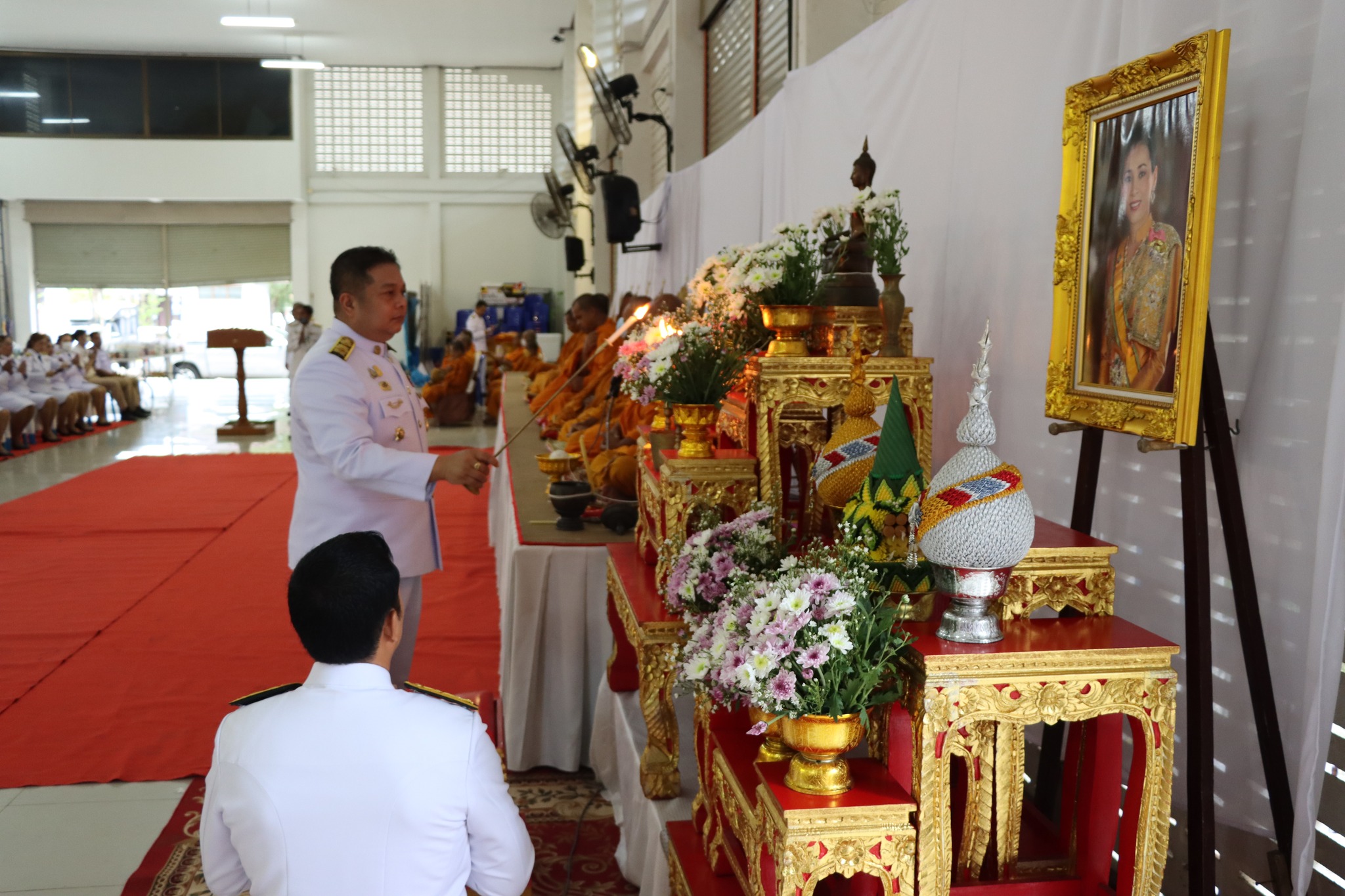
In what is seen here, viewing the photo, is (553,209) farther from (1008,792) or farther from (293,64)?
(1008,792)

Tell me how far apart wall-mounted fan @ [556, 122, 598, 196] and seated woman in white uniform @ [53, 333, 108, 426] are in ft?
18.5

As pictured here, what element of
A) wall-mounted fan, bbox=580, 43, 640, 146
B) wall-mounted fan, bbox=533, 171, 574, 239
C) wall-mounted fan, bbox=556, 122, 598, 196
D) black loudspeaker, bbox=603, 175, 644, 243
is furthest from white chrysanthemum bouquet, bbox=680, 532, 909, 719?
wall-mounted fan, bbox=533, 171, 574, 239

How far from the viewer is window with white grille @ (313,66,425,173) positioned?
16.8 metres

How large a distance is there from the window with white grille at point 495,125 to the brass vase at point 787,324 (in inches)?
623

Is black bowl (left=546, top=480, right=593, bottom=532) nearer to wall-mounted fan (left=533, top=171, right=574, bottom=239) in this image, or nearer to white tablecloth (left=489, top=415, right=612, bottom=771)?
white tablecloth (left=489, top=415, right=612, bottom=771)

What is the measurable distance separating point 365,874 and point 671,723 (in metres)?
1.06

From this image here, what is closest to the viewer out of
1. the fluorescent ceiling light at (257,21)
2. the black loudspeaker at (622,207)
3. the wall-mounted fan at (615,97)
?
the black loudspeaker at (622,207)

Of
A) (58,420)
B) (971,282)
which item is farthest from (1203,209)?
(58,420)

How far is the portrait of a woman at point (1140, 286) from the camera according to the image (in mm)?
1521

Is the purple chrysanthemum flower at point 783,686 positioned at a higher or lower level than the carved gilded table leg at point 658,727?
higher

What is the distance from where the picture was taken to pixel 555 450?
13.1ft

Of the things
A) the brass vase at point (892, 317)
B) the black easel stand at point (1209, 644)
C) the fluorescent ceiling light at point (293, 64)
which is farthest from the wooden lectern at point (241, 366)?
the black easel stand at point (1209, 644)

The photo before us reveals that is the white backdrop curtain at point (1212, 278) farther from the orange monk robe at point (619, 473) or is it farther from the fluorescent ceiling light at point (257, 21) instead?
the fluorescent ceiling light at point (257, 21)

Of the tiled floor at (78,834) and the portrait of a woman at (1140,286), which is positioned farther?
the tiled floor at (78,834)
